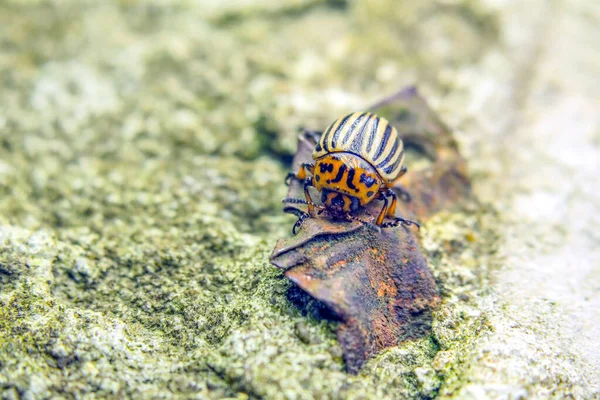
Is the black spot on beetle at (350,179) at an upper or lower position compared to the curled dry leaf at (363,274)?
upper

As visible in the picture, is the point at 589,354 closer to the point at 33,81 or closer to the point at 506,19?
the point at 506,19

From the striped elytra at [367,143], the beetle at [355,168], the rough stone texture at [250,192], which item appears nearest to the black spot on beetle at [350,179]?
the beetle at [355,168]

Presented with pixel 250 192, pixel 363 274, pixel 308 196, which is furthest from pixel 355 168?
pixel 250 192

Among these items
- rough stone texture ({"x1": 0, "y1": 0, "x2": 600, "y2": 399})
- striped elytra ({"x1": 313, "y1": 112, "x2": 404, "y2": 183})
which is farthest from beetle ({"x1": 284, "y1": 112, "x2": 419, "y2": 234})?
rough stone texture ({"x1": 0, "y1": 0, "x2": 600, "y2": 399})

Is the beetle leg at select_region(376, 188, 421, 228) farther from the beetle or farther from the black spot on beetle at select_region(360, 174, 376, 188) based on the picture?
the black spot on beetle at select_region(360, 174, 376, 188)

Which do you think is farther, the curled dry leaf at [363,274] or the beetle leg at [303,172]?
Result: the beetle leg at [303,172]

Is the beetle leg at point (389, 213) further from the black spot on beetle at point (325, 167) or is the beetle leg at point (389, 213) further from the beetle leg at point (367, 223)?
the black spot on beetle at point (325, 167)

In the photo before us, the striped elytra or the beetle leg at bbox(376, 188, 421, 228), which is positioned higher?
the striped elytra

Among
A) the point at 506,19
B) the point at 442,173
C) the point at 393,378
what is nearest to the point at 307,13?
the point at 506,19

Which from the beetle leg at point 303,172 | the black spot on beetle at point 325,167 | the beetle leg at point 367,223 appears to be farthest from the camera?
the beetle leg at point 303,172
